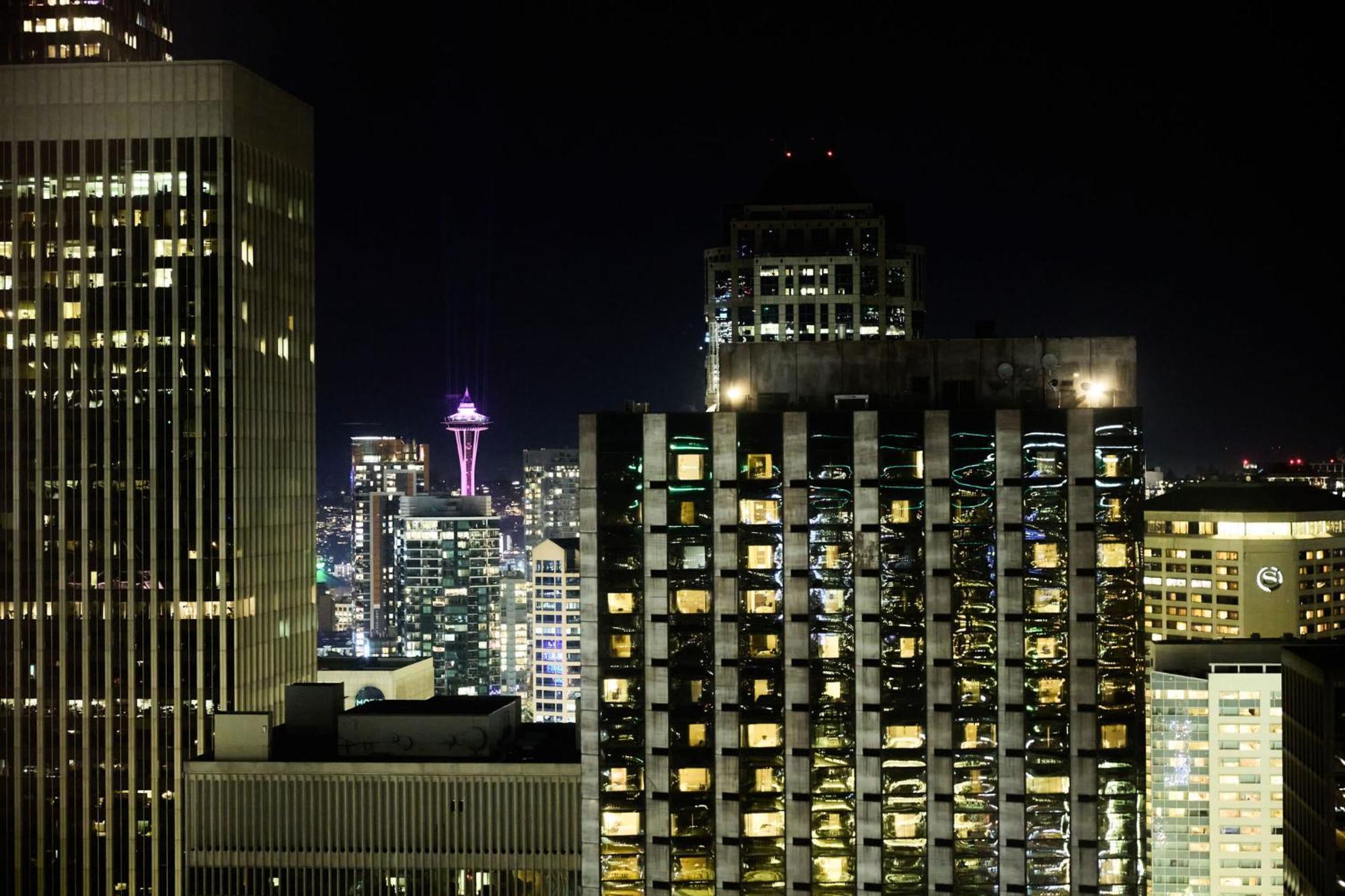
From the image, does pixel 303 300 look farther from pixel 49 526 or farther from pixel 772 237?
pixel 772 237

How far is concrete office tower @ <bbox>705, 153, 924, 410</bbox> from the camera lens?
191 meters

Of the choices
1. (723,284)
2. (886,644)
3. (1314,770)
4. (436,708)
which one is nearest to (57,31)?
(723,284)

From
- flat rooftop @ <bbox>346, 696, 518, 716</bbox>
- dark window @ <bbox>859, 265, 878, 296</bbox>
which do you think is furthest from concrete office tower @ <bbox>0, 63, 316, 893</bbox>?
dark window @ <bbox>859, 265, 878, 296</bbox>

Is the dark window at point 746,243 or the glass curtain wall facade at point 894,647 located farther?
the dark window at point 746,243

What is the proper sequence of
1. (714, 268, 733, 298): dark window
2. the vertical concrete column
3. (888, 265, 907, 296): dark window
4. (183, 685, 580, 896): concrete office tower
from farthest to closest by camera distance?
1. (888, 265, 907, 296): dark window
2. (714, 268, 733, 298): dark window
3. (183, 685, 580, 896): concrete office tower
4. the vertical concrete column

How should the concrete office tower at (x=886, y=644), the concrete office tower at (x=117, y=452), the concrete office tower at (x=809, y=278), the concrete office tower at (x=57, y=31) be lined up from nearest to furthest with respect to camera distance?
1. the concrete office tower at (x=886, y=644)
2. the concrete office tower at (x=117, y=452)
3. the concrete office tower at (x=57, y=31)
4. the concrete office tower at (x=809, y=278)

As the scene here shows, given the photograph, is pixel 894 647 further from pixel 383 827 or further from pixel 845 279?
pixel 845 279

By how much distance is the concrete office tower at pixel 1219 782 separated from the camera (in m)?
161

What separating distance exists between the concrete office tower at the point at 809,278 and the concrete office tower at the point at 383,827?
264 feet

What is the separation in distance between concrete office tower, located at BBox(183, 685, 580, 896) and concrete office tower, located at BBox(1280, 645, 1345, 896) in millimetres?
54951

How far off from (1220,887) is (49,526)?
394 feet

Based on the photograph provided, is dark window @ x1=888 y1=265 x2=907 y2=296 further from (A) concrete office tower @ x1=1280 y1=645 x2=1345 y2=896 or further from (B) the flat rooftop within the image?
(B) the flat rooftop

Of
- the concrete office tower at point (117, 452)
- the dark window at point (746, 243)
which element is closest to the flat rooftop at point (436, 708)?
the concrete office tower at point (117, 452)

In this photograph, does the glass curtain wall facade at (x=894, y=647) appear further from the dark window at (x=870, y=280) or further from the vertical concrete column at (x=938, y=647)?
the dark window at (x=870, y=280)
